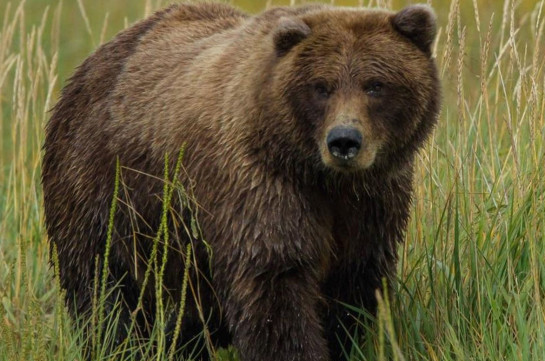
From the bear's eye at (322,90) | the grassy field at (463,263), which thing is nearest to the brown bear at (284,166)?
the bear's eye at (322,90)

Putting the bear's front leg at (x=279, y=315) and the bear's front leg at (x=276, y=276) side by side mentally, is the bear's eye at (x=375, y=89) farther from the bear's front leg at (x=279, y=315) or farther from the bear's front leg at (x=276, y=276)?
the bear's front leg at (x=279, y=315)

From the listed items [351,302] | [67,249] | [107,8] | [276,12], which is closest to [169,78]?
[276,12]

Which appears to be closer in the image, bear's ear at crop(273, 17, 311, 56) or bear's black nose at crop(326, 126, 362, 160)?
bear's black nose at crop(326, 126, 362, 160)

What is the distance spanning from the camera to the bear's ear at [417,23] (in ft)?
16.8

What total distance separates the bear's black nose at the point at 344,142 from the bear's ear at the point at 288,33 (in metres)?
0.53

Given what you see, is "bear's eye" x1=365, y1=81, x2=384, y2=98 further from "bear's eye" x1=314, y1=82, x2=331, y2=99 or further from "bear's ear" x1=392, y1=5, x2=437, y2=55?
"bear's ear" x1=392, y1=5, x2=437, y2=55

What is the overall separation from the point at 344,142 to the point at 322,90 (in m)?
0.34

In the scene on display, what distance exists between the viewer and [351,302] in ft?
18.1

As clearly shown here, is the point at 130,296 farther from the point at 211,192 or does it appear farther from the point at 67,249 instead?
the point at 211,192

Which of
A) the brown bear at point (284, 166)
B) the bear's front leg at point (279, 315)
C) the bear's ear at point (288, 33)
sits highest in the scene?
the bear's ear at point (288, 33)

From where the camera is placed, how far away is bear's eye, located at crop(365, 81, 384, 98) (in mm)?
5020

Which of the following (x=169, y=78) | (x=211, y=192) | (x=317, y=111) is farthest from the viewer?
(x=169, y=78)

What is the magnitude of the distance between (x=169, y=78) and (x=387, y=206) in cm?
135

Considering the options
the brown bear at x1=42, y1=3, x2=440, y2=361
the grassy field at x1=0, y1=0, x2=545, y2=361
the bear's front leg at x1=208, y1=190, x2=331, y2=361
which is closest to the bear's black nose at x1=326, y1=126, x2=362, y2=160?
the brown bear at x1=42, y1=3, x2=440, y2=361
